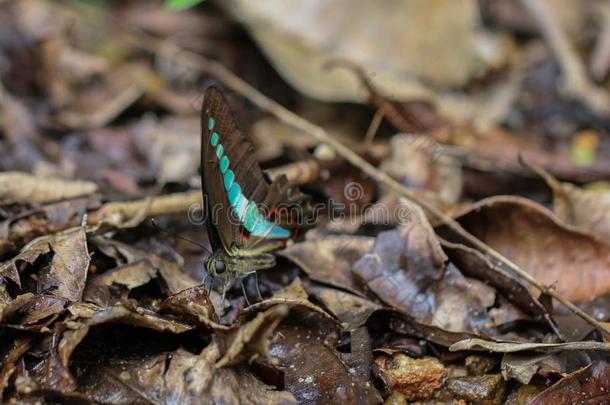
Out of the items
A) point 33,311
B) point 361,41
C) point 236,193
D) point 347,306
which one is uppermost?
point 361,41

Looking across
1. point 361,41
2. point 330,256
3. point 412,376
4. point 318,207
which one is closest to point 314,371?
point 412,376

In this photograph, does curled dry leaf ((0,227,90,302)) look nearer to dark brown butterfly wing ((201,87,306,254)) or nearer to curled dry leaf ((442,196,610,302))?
dark brown butterfly wing ((201,87,306,254))

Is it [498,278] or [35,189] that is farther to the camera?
[35,189]

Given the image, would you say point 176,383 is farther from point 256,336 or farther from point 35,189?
point 35,189

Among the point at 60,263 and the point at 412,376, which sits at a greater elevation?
the point at 60,263

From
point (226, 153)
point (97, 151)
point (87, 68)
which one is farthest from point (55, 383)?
point (87, 68)

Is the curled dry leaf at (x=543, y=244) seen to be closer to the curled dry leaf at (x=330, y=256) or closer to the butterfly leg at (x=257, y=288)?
the curled dry leaf at (x=330, y=256)

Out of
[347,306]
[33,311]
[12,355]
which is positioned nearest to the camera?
[12,355]
